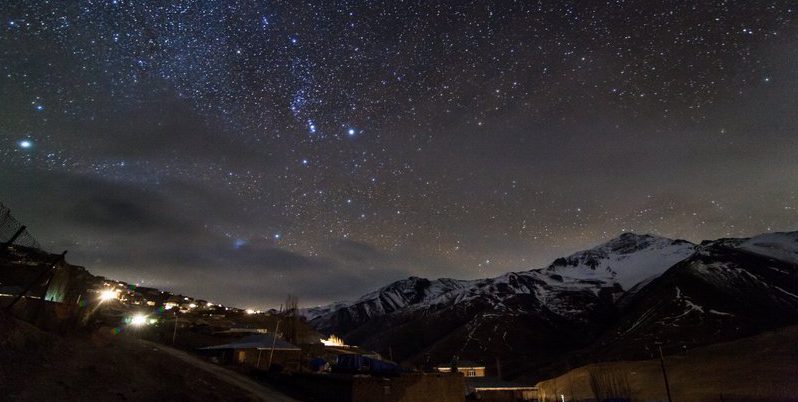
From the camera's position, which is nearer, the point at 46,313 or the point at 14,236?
the point at 14,236

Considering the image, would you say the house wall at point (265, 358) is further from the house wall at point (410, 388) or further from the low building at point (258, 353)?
the house wall at point (410, 388)

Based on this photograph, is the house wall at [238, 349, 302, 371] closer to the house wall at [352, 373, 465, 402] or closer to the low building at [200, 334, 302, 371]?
the low building at [200, 334, 302, 371]

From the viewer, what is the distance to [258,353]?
4700 cm

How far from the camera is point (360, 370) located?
39.2 meters

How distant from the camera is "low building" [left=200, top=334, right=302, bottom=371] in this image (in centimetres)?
4530

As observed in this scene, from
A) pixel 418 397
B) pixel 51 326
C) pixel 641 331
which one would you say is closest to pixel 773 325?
pixel 641 331

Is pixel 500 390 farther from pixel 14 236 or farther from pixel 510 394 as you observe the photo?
pixel 14 236

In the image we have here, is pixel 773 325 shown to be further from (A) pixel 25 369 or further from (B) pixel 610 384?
(A) pixel 25 369

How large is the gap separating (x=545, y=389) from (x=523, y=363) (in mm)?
89510

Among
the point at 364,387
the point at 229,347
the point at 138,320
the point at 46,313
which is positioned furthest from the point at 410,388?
the point at 138,320

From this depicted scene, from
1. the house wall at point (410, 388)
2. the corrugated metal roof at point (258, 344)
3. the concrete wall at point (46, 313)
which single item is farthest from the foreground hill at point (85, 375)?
the corrugated metal roof at point (258, 344)

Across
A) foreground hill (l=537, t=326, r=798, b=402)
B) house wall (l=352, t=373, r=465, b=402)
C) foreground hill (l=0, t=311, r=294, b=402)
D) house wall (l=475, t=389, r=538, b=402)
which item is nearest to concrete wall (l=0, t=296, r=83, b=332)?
foreground hill (l=0, t=311, r=294, b=402)

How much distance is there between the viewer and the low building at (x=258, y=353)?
45.3 m

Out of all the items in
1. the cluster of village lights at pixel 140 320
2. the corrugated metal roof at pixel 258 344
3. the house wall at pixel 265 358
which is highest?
the cluster of village lights at pixel 140 320
